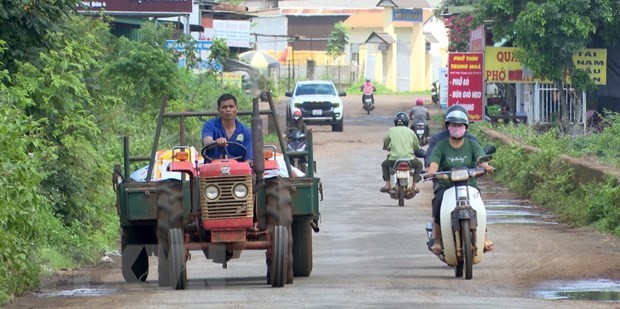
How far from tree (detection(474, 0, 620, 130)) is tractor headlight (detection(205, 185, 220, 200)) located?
24.6 metres

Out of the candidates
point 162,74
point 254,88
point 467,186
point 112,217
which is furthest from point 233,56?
point 467,186

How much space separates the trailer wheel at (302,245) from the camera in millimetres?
12766

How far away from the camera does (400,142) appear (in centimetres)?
2284

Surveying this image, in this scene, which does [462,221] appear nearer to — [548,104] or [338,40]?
[548,104]

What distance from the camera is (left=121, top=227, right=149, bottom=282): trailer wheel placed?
42.5ft

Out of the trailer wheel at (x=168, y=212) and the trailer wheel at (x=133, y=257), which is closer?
the trailer wheel at (x=168, y=212)

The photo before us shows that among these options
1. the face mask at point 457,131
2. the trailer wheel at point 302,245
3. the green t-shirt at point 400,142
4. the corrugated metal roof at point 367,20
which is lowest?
the trailer wheel at point 302,245

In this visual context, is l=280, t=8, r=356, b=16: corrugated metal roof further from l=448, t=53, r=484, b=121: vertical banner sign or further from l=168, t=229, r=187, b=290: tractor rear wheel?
l=168, t=229, r=187, b=290: tractor rear wheel

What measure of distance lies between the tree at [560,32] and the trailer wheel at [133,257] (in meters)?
23.3

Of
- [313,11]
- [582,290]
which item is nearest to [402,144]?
[582,290]

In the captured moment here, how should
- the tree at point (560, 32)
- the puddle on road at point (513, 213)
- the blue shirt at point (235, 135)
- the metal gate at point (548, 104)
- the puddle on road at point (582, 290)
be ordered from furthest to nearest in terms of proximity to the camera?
the metal gate at point (548, 104) → the tree at point (560, 32) → the puddle on road at point (513, 213) → the blue shirt at point (235, 135) → the puddle on road at point (582, 290)

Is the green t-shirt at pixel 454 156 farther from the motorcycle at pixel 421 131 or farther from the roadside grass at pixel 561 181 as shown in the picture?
the motorcycle at pixel 421 131

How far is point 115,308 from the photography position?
10.5 meters

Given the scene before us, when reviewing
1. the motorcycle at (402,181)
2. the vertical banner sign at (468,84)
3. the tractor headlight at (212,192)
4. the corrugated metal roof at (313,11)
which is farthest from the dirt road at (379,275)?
the corrugated metal roof at (313,11)
